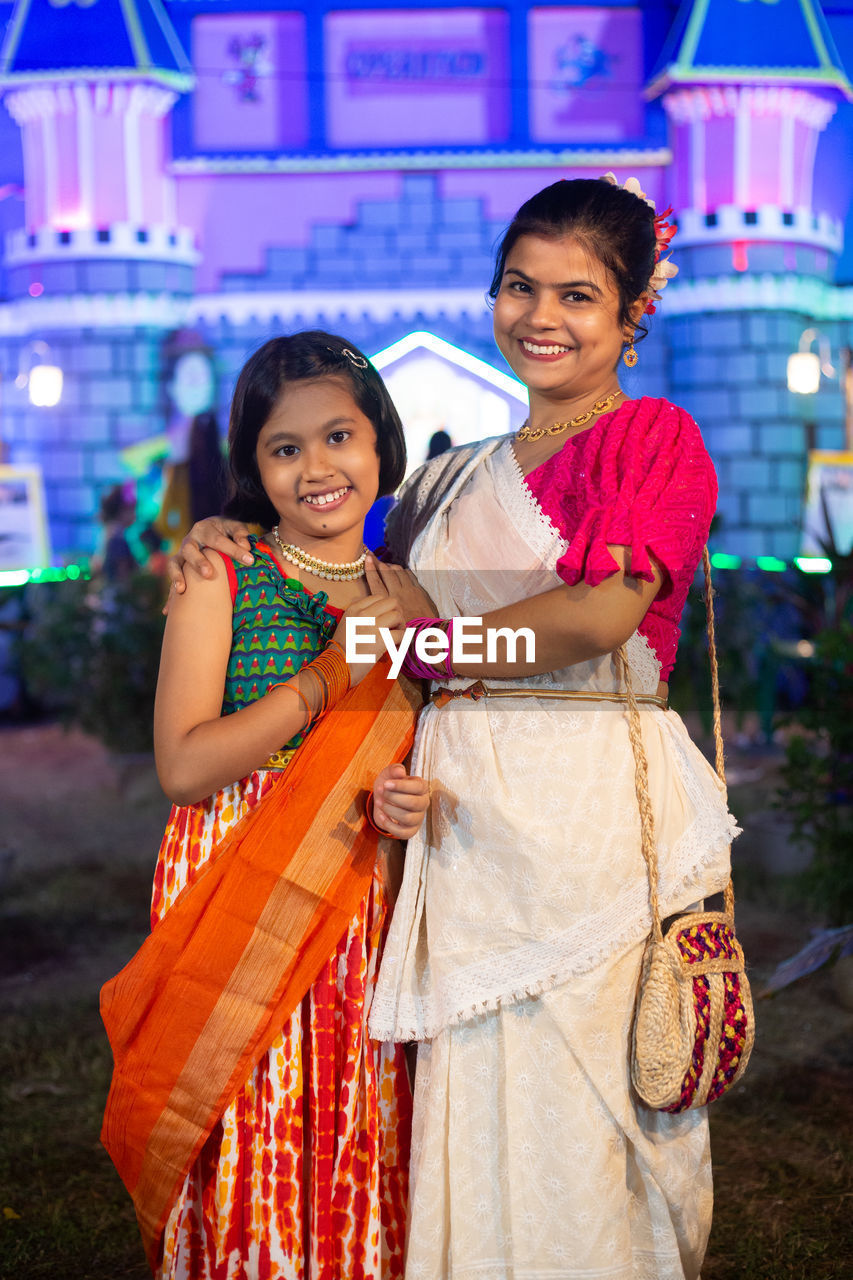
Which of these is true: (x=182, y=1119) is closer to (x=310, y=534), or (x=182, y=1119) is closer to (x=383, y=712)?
(x=383, y=712)

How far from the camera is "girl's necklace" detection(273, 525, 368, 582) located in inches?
67.3

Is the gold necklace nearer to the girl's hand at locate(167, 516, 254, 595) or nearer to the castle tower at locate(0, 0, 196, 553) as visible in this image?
the girl's hand at locate(167, 516, 254, 595)

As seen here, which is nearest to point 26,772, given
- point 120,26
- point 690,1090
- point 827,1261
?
point 120,26

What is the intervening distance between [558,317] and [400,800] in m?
0.67

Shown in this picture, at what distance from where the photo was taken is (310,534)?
5.59 feet

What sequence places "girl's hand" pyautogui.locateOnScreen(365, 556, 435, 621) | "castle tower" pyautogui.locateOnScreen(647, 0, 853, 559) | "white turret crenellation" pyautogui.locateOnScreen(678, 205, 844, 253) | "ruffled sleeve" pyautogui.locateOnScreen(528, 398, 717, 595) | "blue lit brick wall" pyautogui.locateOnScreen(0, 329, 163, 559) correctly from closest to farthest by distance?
"ruffled sleeve" pyautogui.locateOnScreen(528, 398, 717, 595)
"girl's hand" pyautogui.locateOnScreen(365, 556, 435, 621)
"castle tower" pyautogui.locateOnScreen(647, 0, 853, 559)
"white turret crenellation" pyautogui.locateOnScreen(678, 205, 844, 253)
"blue lit brick wall" pyautogui.locateOnScreen(0, 329, 163, 559)

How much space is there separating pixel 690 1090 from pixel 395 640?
27.1 inches

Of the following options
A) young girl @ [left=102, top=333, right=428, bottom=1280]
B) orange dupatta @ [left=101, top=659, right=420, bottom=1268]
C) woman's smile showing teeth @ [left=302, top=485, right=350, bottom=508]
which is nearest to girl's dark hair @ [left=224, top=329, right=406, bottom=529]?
young girl @ [left=102, top=333, right=428, bottom=1280]

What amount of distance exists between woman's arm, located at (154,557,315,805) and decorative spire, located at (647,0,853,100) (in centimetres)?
485

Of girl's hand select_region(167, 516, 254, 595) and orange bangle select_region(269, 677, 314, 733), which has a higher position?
girl's hand select_region(167, 516, 254, 595)

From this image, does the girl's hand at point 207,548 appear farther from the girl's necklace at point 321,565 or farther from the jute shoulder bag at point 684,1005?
the jute shoulder bag at point 684,1005

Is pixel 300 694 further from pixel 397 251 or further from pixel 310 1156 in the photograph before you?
pixel 397 251

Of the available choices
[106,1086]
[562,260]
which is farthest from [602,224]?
[106,1086]

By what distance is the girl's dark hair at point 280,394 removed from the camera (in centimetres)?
169
